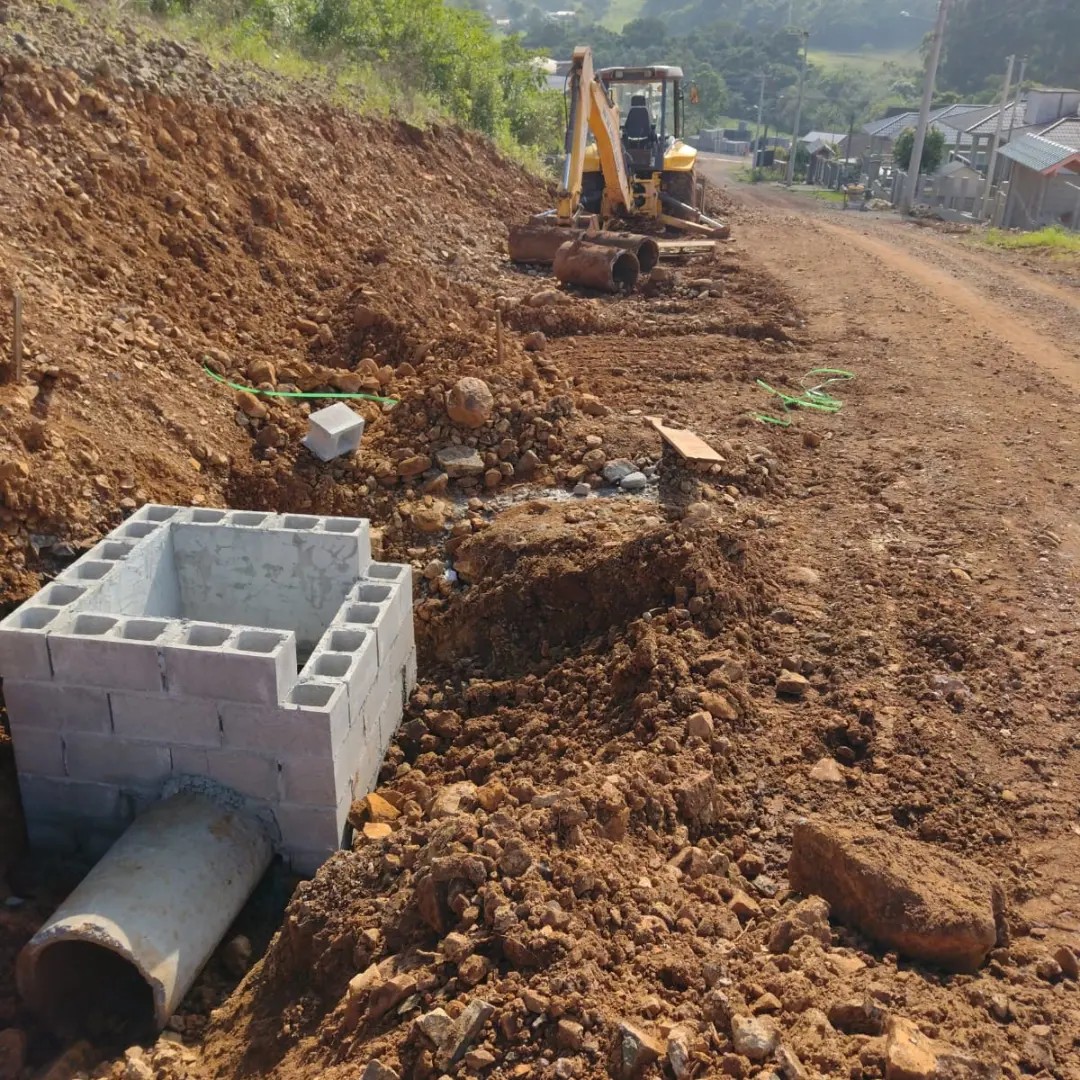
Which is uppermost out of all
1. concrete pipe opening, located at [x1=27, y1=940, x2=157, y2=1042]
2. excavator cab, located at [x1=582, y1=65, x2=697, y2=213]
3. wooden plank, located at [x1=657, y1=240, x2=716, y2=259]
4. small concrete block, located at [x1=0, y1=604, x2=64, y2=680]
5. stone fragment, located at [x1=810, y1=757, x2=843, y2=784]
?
excavator cab, located at [x1=582, y1=65, x2=697, y2=213]

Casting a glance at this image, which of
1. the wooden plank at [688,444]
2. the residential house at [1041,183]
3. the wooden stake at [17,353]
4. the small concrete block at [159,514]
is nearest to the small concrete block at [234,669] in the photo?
the small concrete block at [159,514]

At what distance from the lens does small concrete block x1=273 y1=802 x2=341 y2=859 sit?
4438 millimetres

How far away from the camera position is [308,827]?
449cm

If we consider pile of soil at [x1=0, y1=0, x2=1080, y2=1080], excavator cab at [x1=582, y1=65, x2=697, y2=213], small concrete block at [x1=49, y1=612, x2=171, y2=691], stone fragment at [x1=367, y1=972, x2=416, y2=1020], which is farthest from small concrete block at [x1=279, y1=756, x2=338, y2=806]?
excavator cab at [x1=582, y1=65, x2=697, y2=213]

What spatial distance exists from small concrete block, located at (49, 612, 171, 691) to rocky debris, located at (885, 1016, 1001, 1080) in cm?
309

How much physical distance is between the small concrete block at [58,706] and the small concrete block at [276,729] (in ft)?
1.86

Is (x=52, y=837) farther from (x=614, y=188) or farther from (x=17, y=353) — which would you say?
(x=614, y=188)

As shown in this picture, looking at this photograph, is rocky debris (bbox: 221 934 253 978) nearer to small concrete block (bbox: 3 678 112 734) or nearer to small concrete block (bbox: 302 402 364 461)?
small concrete block (bbox: 3 678 112 734)

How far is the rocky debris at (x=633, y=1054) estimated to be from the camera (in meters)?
2.82

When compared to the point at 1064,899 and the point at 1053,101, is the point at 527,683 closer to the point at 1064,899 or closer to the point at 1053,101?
the point at 1064,899

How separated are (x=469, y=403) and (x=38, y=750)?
3681mm

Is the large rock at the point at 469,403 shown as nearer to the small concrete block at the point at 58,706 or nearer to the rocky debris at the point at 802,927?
the small concrete block at the point at 58,706

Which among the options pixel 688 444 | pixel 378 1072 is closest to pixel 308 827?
pixel 378 1072

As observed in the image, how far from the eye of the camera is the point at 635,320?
11094 mm
